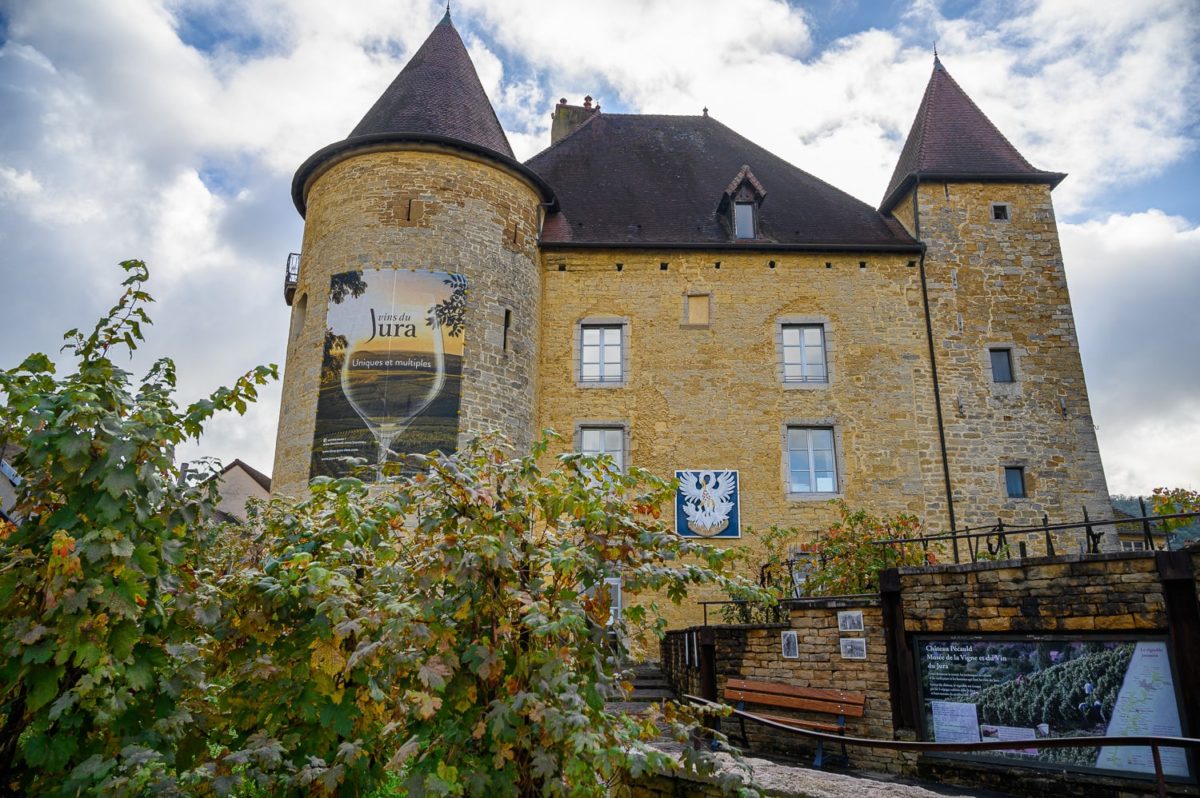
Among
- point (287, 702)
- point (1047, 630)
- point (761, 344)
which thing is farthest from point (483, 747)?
point (761, 344)

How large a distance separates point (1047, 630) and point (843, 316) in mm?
8691

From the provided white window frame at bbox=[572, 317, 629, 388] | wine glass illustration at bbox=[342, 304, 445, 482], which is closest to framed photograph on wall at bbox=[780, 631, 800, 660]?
wine glass illustration at bbox=[342, 304, 445, 482]

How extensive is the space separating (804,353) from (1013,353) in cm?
380

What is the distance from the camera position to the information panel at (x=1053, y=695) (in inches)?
244

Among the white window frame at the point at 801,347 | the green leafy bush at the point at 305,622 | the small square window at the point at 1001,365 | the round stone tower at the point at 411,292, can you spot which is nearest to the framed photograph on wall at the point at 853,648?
the green leafy bush at the point at 305,622

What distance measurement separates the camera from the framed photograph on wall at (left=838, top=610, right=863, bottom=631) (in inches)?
315

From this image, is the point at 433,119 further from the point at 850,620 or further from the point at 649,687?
the point at 850,620

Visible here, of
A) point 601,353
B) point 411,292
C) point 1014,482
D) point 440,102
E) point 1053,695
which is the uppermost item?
point 440,102

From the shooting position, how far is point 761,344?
571 inches

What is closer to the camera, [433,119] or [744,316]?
[433,119]

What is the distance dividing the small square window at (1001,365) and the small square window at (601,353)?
6800 millimetres

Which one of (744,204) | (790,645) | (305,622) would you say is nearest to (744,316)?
(744,204)

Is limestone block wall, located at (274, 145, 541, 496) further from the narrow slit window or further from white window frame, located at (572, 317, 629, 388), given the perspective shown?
the narrow slit window

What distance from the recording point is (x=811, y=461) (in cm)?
1389
